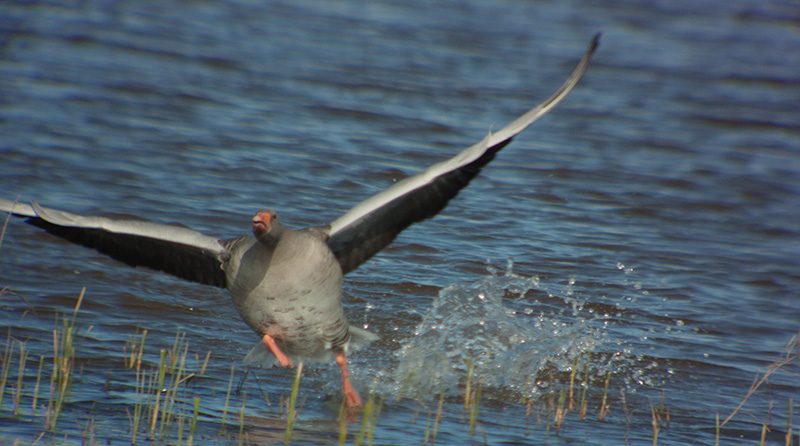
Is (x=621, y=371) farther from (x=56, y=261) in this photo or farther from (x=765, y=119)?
(x=765, y=119)

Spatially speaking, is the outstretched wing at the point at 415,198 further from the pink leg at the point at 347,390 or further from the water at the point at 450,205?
the water at the point at 450,205

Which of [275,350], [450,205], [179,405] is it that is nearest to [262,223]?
[275,350]

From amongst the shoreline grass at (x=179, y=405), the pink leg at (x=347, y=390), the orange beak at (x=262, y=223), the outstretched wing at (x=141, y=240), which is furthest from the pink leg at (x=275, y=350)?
the orange beak at (x=262, y=223)

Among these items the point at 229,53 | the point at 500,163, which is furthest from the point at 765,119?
the point at 229,53

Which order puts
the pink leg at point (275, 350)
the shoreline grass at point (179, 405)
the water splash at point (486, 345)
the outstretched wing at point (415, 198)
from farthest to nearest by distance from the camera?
the water splash at point (486, 345) → the pink leg at point (275, 350) → the outstretched wing at point (415, 198) → the shoreline grass at point (179, 405)

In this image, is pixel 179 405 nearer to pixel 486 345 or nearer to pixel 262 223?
pixel 262 223

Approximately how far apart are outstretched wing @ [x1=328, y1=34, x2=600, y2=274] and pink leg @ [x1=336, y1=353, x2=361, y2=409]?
1.94ft

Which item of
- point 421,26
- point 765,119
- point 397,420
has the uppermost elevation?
point 421,26

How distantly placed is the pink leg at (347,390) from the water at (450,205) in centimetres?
16

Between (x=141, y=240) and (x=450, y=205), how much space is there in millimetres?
4673

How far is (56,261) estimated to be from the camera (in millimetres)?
7484

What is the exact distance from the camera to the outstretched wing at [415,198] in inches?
194

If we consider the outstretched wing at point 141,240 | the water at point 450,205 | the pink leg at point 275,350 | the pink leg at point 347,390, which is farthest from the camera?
the water at point 450,205

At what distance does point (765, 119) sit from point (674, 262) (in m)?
6.81
